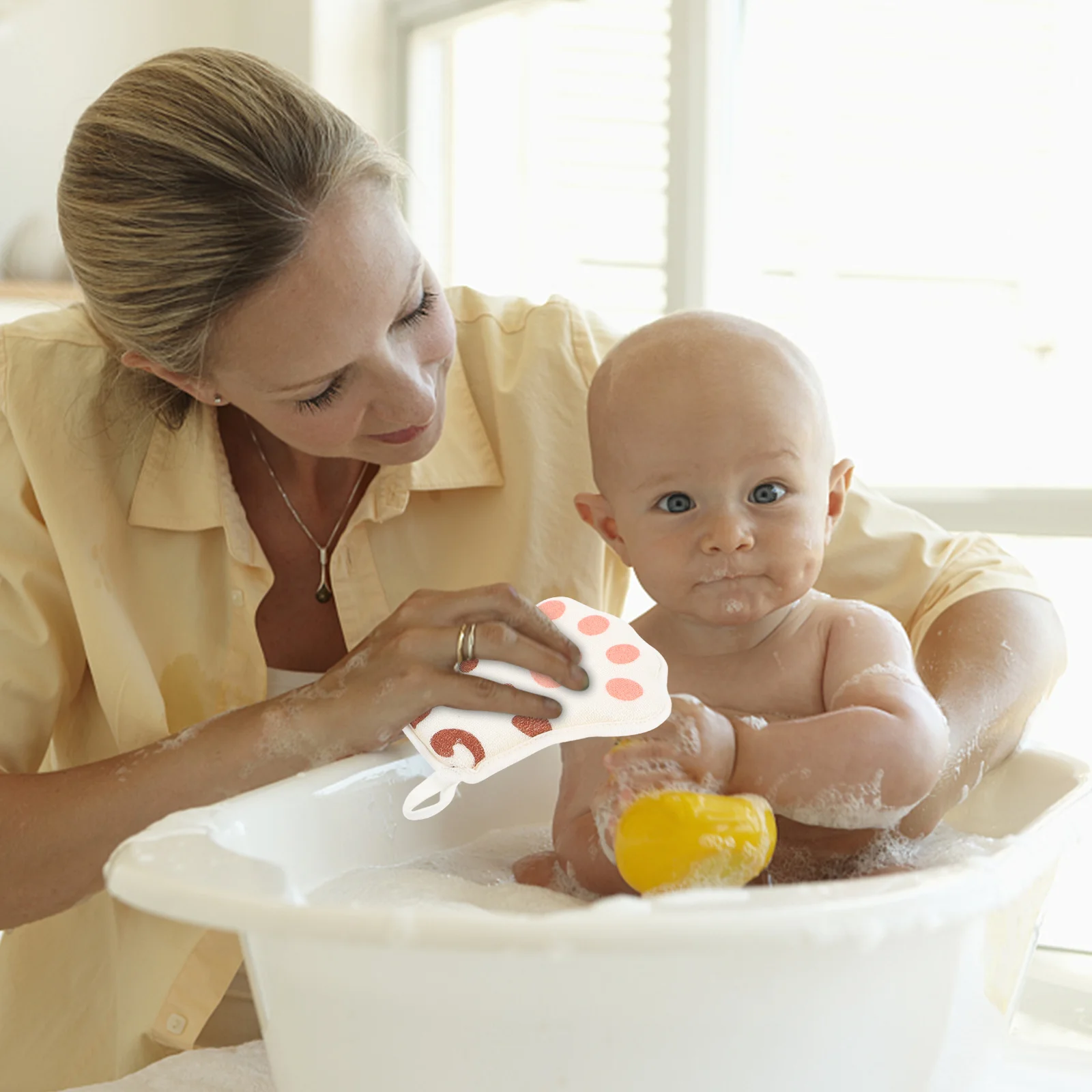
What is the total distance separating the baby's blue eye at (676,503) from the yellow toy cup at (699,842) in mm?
304

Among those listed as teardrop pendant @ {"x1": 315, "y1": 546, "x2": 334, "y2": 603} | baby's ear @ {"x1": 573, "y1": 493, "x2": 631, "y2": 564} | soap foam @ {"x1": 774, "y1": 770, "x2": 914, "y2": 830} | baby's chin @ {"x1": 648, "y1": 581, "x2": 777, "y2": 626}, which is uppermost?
baby's ear @ {"x1": 573, "y1": 493, "x2": 631, "y2": 564}

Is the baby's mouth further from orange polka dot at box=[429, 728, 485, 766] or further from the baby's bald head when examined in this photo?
orange polka dot at box=[429, 728, 485, 766]

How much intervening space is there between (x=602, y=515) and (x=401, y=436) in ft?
0.66

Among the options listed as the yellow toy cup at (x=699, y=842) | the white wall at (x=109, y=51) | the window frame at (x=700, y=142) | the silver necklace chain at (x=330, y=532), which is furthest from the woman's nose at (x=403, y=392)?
the white wall at (x=109, y=51)

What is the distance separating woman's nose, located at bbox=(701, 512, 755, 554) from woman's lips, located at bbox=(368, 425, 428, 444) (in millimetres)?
302

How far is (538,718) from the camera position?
3.20ft

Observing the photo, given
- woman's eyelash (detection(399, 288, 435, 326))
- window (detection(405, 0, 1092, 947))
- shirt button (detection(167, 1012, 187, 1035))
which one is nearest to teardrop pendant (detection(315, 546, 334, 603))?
woman's eyelash (detection(399, 288, 435, 326))

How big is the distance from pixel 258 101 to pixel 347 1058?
793mm

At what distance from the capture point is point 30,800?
109cm

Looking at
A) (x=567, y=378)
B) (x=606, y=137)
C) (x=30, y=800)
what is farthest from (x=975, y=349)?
(x=30, y=800)

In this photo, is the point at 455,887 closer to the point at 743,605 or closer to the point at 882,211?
the point at 743,605

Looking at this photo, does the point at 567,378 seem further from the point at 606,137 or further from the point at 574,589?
the point at 606,137

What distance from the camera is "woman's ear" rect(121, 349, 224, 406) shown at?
3.95 ft

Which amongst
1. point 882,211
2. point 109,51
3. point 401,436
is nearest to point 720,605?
point 401,436
